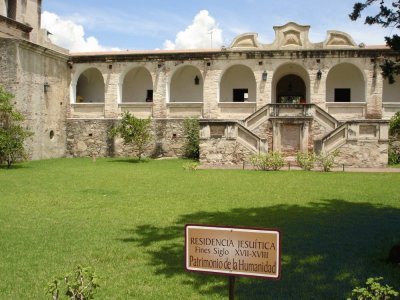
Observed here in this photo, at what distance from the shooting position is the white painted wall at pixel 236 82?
93.9 feet

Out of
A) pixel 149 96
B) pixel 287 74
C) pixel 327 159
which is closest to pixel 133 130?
pixel 149 96

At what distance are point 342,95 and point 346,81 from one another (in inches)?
35.1

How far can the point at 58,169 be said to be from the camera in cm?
1961

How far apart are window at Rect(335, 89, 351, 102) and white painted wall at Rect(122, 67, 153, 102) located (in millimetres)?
12007

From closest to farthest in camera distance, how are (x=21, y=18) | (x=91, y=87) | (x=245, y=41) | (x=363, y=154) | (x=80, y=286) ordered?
(x=80, y=286)
(x=363, y=154)
(x=21, y=18)
(x=245, y=41)
(x=91, y=87)

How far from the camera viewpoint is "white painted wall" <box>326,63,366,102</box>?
27.6m

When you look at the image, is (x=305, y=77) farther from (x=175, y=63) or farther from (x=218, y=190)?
(x=218, y=190)

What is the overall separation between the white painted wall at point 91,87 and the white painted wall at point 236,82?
8.20 m

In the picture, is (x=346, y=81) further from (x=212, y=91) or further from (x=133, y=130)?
(x=133, y=130)

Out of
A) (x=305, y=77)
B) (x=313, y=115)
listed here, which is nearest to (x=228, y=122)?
(x=313, y=115)

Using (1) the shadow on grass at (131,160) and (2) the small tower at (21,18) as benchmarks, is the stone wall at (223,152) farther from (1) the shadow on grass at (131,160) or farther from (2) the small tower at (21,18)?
(2) the small tower at (21,18)

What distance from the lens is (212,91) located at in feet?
86.3

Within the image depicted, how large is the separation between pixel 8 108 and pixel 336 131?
15.1m

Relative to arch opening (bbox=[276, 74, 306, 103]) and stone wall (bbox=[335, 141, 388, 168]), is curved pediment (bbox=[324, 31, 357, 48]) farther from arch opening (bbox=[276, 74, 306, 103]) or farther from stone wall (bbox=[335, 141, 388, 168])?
stone wall (bbox=[335, 141, 388, 168])
